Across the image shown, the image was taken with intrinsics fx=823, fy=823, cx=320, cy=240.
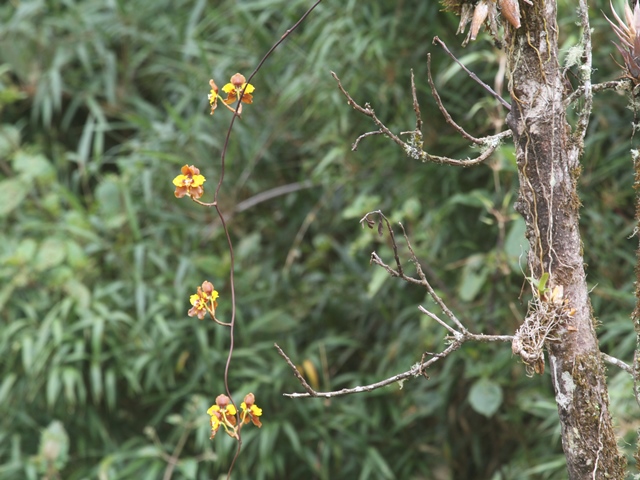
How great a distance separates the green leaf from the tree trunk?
1064 mm

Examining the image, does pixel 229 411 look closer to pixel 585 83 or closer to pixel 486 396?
pixel 585 83

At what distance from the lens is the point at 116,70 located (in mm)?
3221

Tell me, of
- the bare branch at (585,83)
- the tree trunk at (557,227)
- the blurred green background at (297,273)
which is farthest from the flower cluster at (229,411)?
the blurred green background at (297,273)

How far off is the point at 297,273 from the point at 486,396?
928 millimetres

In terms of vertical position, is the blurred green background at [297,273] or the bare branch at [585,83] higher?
the bare branch at [585,83]

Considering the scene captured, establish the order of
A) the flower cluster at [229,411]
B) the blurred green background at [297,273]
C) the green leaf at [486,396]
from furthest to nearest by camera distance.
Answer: the blurred green background at [297,273]
the green leaf at [486,396]
the flower cluster at [229,411]

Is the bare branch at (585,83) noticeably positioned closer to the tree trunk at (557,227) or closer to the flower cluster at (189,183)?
the tree trunk at (557,227)

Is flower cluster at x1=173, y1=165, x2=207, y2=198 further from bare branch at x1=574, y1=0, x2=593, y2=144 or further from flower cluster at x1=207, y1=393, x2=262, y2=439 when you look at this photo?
bare branch at x1=574, y1=0, x2=593, y2=144

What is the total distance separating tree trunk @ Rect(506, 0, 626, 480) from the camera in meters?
0.99

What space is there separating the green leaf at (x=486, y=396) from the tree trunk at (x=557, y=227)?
1064 millimetres

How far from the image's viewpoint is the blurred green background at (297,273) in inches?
89.4

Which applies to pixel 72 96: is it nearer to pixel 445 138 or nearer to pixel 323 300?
pixel 323 300

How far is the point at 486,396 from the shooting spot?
2.10 meters

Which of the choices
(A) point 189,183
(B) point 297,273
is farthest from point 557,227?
(B) point 297,273
